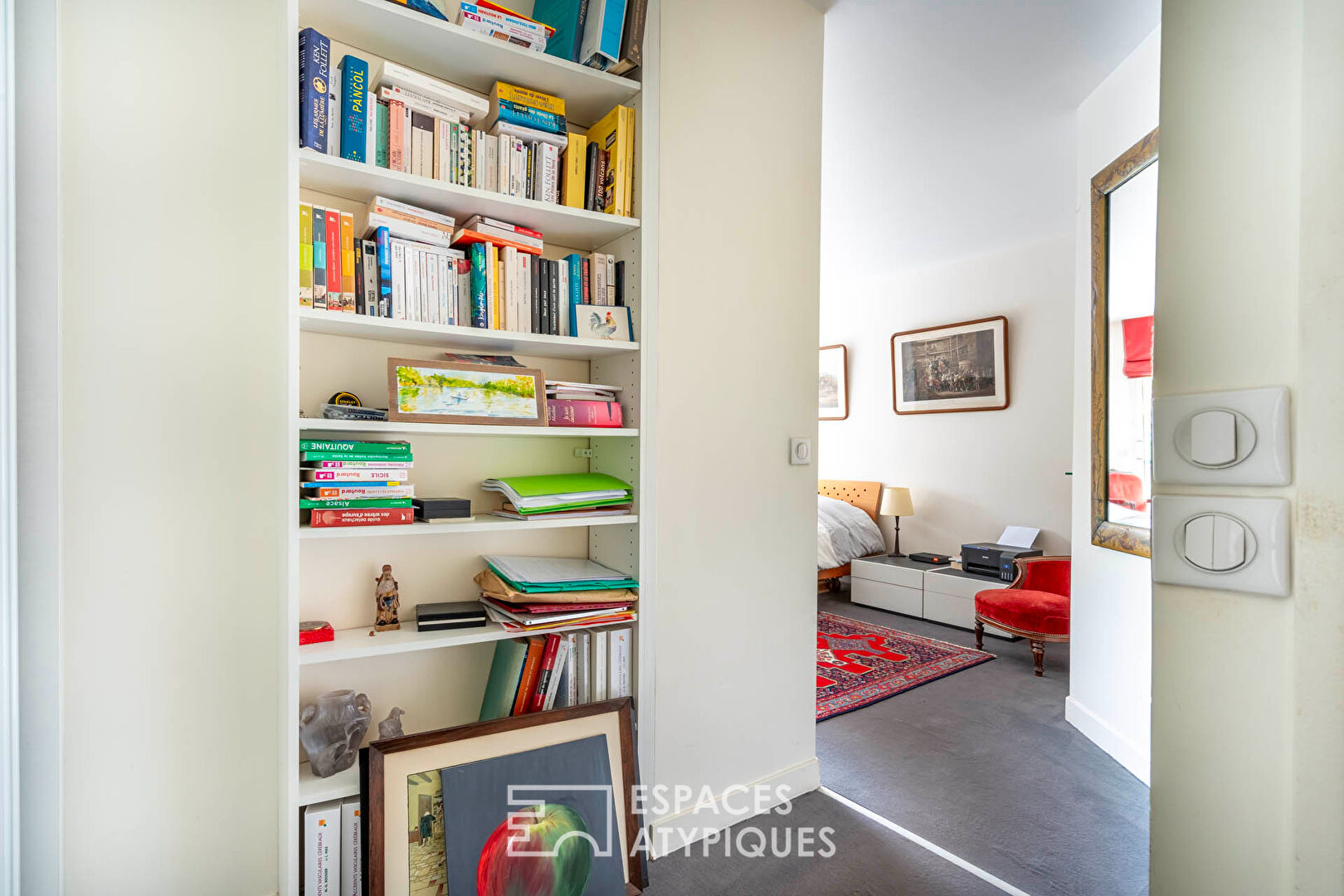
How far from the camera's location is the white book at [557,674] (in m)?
1.75

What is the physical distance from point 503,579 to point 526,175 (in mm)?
1025

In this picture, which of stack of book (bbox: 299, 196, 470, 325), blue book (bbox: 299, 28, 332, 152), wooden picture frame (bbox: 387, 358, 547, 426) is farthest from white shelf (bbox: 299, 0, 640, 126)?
wooden picture frame (bbox: 387, 358, 547, 426)

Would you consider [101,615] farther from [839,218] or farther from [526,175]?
[839,218]

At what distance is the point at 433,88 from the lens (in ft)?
5.14

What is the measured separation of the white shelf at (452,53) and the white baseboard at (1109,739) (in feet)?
9.18

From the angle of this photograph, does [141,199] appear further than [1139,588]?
No

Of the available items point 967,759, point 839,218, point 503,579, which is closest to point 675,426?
point 503,579

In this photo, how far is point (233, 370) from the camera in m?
1.49

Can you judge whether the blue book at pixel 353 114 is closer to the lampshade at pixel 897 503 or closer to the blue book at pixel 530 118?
the blue book at pixel 530 118

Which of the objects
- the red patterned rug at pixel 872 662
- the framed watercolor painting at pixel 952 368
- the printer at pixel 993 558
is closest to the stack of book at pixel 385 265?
the red patterned rug at pixel 872 662

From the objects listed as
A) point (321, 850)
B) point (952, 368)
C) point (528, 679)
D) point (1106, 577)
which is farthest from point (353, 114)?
point (952, 368)

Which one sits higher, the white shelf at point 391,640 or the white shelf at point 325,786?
the white shelf at point 391,640

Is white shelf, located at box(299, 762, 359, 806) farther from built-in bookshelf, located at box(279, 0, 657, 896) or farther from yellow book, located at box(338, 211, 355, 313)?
yellow book, located at box(338, 211, 355, 313)

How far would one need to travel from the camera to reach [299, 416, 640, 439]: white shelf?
4.66 ft
